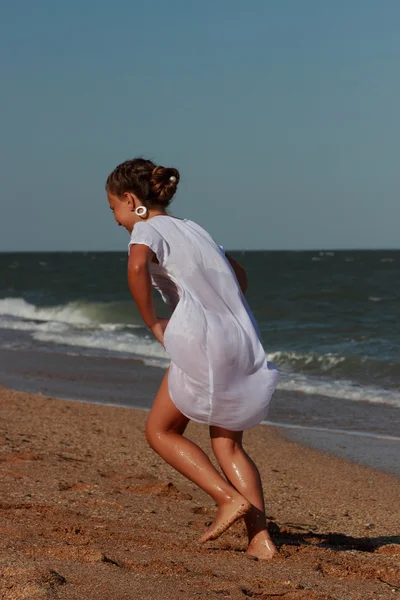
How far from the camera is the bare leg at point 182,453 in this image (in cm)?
368

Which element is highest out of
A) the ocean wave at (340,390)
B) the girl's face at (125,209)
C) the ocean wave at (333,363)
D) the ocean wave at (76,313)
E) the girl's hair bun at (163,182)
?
the girl's hair bun at (163,182)

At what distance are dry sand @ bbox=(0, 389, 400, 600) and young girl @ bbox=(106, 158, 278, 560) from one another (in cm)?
31

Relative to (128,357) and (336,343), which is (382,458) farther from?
(336,343)

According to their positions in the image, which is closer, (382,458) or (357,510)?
(357,510)

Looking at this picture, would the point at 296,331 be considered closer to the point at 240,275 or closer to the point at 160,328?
the point at 240,275

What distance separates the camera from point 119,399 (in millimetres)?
10430

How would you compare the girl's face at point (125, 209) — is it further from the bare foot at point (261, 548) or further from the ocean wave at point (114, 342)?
the ocean wave at point (114, 342)

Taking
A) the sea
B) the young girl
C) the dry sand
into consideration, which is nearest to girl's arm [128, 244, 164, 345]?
the young girl

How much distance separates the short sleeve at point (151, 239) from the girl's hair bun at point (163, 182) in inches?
7.1

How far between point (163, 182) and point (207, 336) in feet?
2.31

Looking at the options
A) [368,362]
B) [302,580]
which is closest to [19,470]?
[302,580]

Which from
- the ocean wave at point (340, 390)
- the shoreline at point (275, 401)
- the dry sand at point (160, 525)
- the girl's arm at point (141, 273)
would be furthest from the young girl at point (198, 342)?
the ocean wave at point (340, 390)

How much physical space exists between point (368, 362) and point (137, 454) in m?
8.10

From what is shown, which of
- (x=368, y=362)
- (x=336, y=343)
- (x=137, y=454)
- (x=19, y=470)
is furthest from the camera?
(x=336, y=343)
